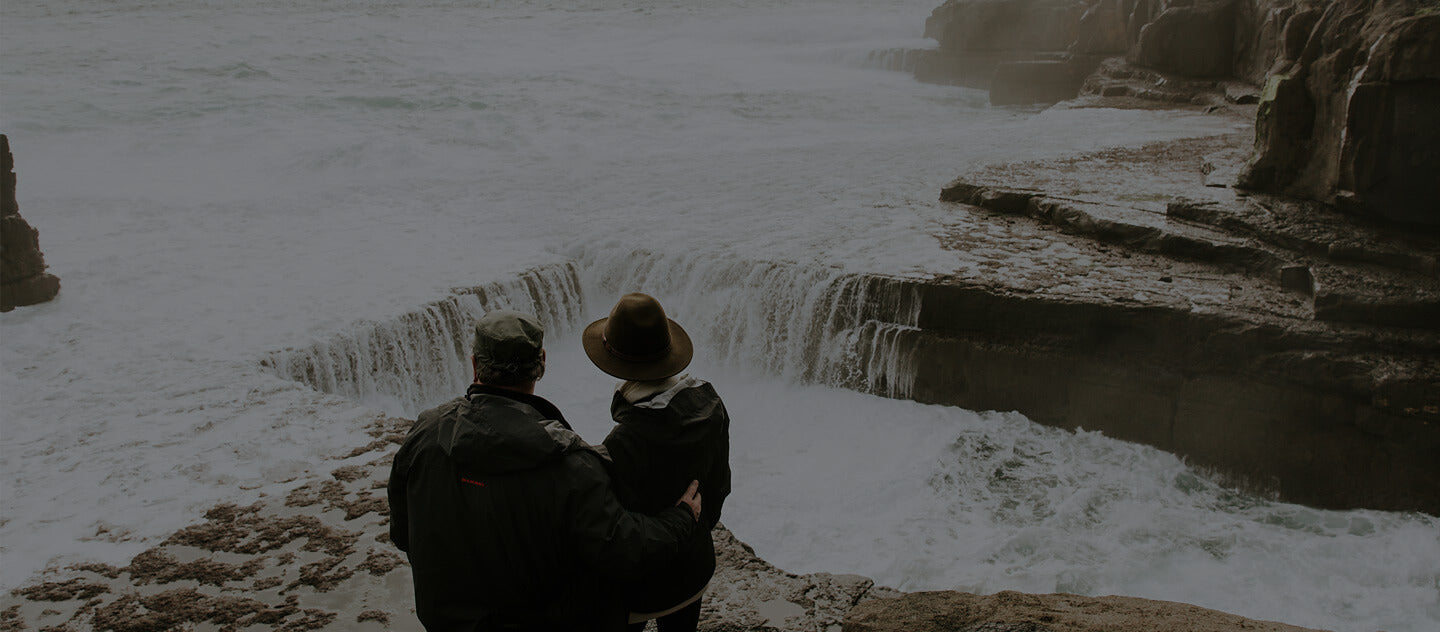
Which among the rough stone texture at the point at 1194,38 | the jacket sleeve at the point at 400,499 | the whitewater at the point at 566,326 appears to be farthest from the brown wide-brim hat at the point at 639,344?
the rough stone texture at the point at 1194,38

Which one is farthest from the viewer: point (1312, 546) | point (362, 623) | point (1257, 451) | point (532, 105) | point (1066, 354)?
point (532, 105)

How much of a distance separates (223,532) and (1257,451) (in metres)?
6.11

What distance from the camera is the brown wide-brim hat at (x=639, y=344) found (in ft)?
7.48

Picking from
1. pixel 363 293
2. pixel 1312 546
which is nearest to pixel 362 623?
pixel 363 293

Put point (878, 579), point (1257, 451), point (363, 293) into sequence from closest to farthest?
point (878, 579) < point (1257, 451) < point (363, 293)

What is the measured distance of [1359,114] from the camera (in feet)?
22.1

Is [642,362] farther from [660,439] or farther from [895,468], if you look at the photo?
[895,468]

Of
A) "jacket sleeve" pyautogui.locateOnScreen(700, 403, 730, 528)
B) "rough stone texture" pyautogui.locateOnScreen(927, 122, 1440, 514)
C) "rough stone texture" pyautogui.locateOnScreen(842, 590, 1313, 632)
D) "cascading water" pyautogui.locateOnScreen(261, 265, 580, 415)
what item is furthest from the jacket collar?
"rough stone texture" pyautogui.locateOnScreen(927, 122, 1440, 514)

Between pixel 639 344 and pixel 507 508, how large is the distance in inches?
19.5

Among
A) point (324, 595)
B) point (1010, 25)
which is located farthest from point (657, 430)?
point (1010, 25)

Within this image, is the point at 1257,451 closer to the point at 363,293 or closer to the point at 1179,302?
the point at 1179,302

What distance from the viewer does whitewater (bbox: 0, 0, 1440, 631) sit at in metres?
5.36

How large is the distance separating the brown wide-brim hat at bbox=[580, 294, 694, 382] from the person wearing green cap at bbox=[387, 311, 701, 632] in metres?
0.22

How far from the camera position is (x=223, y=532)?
13.5 ft
